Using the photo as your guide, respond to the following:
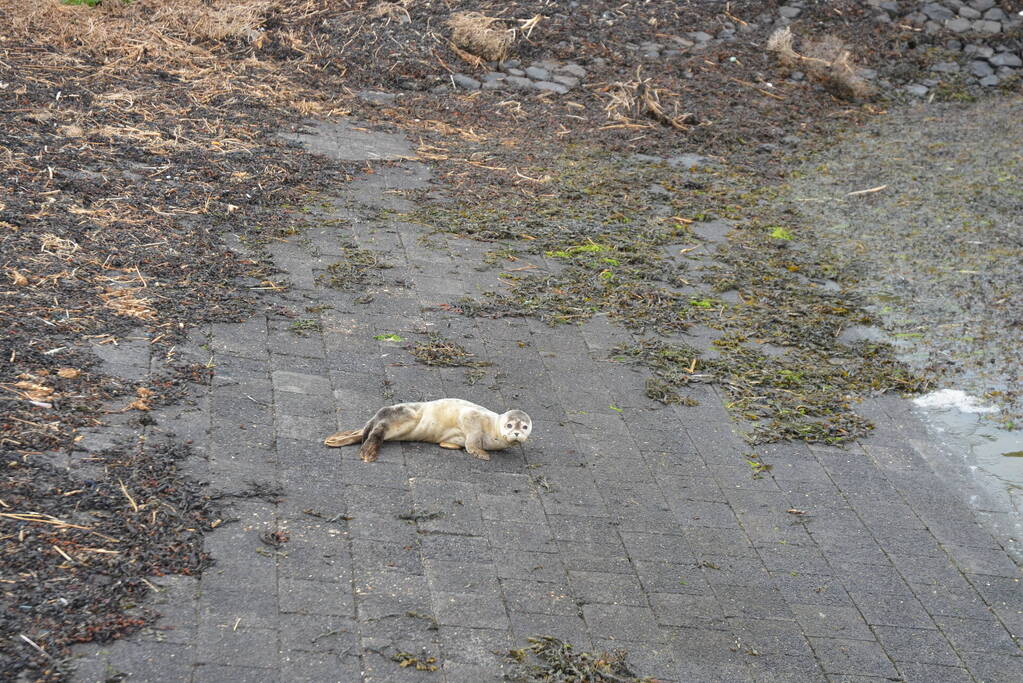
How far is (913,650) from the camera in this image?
14.3ft

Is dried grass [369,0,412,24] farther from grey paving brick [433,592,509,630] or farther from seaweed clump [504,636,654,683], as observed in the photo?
seaweed clump [504,636,654,683]

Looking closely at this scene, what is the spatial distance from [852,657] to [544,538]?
4.56 ft

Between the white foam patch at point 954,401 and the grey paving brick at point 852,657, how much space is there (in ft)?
8.45

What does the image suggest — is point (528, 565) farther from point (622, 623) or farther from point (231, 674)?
point (231, 674)

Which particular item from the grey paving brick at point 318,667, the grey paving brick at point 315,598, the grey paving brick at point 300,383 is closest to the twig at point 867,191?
the grey paving brick at point 300,383

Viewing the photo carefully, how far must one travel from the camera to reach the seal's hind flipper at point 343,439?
16.9 ft

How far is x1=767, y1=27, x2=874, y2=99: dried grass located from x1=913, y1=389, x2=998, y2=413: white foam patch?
6.87 m

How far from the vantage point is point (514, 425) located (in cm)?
519

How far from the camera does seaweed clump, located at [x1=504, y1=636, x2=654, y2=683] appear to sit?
3.85 meters

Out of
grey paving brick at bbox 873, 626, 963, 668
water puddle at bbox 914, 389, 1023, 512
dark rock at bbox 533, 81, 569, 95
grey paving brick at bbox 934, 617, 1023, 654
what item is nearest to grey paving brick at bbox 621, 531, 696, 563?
grey paving brick at bbox 873, 626, 963, 668

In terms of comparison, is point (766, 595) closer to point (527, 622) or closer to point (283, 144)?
point (527, 622)

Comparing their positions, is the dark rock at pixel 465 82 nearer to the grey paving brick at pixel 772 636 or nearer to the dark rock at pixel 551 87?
the dark rock at pixel 551 87

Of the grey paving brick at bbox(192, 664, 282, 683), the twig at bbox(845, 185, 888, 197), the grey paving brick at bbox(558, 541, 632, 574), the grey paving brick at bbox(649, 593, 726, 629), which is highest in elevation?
the grey paving brick at bbox(192, 664, 282, 683)

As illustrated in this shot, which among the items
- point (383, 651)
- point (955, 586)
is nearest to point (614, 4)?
point (955, 586)
